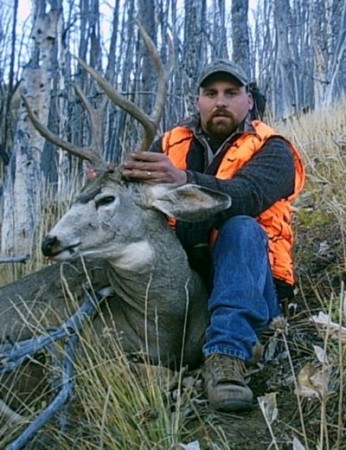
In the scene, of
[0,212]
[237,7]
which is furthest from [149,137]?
[237,7]

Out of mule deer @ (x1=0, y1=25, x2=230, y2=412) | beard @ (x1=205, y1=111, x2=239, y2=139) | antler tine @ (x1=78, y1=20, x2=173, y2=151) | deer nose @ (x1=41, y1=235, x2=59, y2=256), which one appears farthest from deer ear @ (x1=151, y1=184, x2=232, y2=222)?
beard @ (x1=205, y1=111, x2=239, y2=139)

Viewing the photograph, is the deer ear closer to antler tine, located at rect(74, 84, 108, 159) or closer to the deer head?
the deer head

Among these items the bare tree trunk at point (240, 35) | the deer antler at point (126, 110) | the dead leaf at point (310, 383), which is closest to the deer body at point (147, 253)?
the deer antler at point (126, 110)

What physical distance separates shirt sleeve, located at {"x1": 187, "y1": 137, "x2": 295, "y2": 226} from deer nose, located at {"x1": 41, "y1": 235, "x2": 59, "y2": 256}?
659 mm

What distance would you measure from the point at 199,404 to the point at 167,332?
432 millimetres

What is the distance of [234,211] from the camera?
3670mm

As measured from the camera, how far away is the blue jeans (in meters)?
3.39

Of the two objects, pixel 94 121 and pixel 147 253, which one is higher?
pixel 94 121

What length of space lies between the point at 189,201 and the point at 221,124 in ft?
2.67

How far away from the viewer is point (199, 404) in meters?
3.29

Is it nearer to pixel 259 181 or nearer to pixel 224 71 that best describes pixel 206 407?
pixel 259 181

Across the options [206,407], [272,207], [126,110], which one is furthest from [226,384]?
[126,110]

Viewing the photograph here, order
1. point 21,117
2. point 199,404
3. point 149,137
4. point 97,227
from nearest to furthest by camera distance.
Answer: point 199,404
point 97,227
point 149,137
point 21,117

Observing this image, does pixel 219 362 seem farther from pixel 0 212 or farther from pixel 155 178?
pixel 0 212
